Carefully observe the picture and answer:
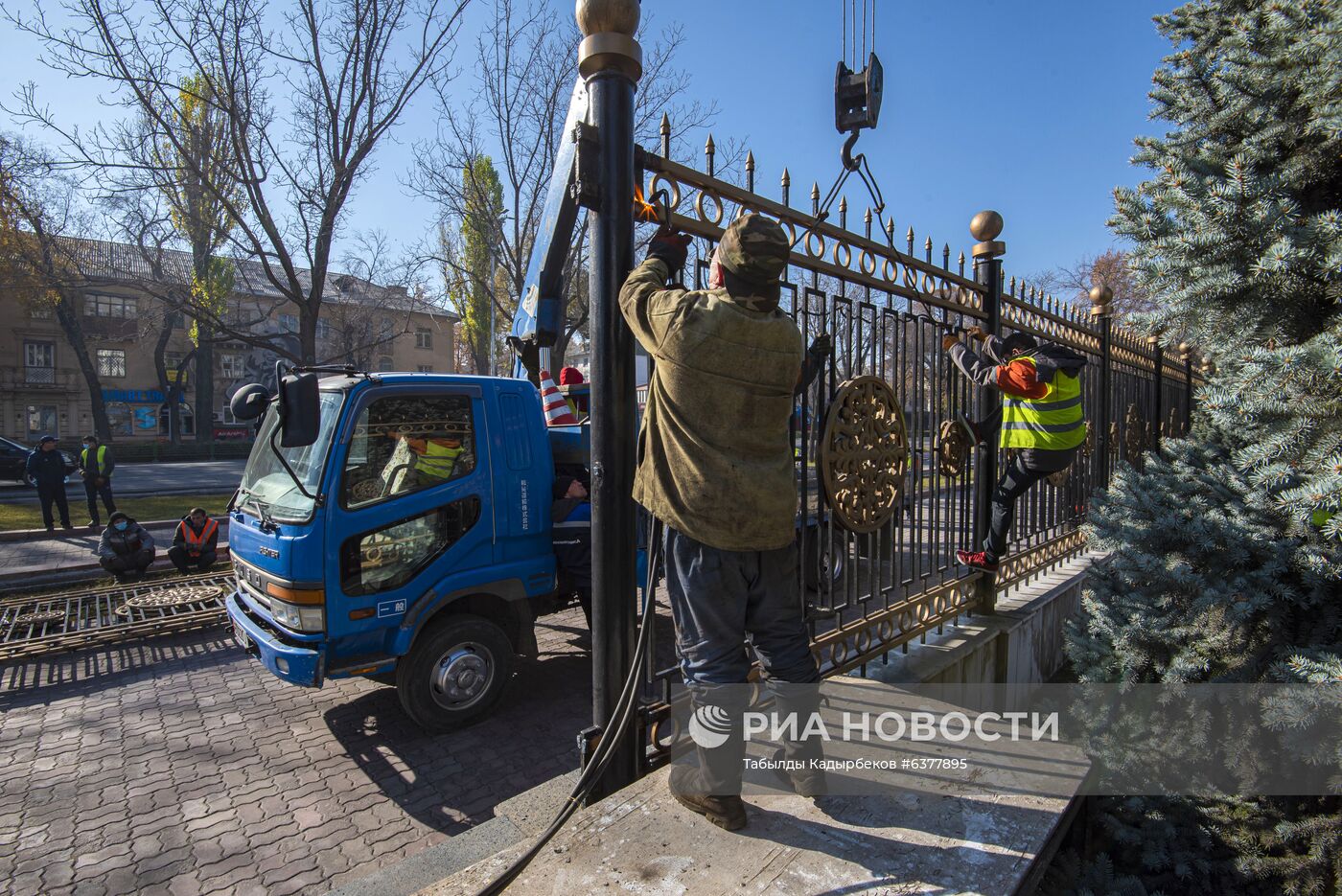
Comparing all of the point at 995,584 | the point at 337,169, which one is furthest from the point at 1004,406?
the point at 337,169

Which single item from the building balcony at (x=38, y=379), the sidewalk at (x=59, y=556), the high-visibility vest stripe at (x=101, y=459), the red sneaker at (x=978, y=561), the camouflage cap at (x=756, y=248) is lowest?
the sidewalk at (x=59, y=556)

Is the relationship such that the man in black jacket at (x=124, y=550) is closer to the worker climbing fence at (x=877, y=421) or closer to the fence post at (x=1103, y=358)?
the worker climbing fence at (x=877, y=421)

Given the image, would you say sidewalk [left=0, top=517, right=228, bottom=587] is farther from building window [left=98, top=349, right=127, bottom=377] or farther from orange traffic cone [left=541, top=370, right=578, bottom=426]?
building window [left=98, top=349, right=127, bottom=377]

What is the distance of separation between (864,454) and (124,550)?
9.10 meters

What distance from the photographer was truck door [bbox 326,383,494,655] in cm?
411

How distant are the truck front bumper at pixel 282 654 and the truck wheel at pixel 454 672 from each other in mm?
568

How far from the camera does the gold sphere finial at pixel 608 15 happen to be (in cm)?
230

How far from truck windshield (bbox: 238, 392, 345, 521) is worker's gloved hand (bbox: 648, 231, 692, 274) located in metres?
2.95

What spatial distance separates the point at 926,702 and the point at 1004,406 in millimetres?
2390

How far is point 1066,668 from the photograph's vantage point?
514 centimetres

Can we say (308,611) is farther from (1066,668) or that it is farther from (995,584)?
(1066,668)

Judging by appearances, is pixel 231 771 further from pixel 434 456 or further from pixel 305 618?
pixel 434 456

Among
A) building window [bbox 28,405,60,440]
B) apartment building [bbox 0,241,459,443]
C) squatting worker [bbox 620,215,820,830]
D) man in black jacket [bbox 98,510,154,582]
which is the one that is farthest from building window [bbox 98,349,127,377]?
squatting worker [bbox 620,215,820,830]

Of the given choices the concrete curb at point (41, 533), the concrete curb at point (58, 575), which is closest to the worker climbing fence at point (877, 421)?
the concrete curb at point (58, 575)
